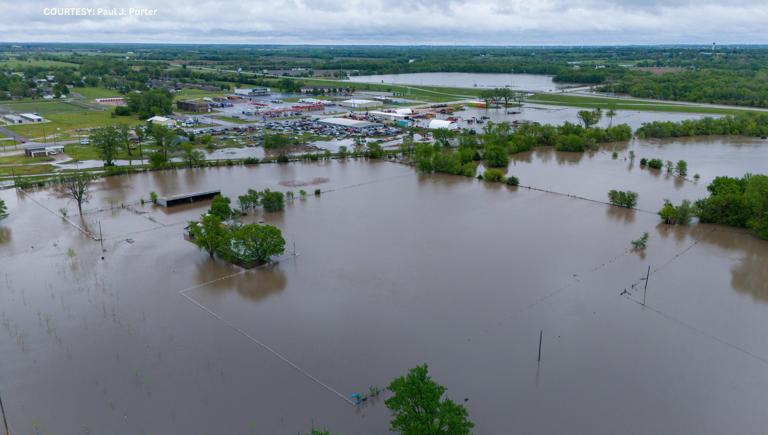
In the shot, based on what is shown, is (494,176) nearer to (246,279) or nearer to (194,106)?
(246,279)

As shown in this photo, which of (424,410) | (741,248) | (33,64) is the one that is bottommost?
(741,248)

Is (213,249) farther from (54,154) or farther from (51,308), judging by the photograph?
(54,154)

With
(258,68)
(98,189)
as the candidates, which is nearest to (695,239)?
(98,189)

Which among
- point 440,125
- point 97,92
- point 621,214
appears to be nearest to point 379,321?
point 621,214

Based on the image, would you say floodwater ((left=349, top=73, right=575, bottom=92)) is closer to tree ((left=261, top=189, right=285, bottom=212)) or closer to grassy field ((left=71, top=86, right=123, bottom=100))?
grassy field ((left=71, top=86, right=123, bottom=100))

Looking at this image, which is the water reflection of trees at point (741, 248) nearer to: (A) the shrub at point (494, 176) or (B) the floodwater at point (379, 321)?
(B) the floodwater at point (379, 321)

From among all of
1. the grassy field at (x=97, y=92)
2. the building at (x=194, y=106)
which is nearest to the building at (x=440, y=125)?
the building at (x=194, y=106)

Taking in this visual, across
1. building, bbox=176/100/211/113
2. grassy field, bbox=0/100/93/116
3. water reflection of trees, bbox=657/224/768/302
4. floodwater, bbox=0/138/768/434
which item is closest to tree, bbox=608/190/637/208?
floodwater, bbox=0/138/768/434
